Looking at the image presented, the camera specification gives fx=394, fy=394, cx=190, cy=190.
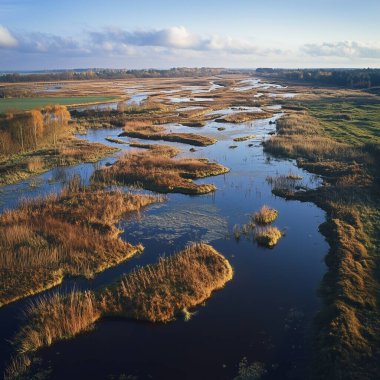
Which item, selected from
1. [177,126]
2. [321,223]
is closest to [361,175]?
[321,223]

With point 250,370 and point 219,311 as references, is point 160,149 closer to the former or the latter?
point 219,311

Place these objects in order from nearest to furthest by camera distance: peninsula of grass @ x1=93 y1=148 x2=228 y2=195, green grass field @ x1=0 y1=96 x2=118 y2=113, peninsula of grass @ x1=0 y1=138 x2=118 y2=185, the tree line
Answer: peninsula of grass @ x1=93 y1=148 x2=228 y2=195, peninsula of grass @ x1=0 y1=138 x2=118 y2=185, the tree line, green grass field @ x1=0 y1=96 x2=118 y2=113

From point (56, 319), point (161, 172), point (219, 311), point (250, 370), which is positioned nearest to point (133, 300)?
point (56, 319)

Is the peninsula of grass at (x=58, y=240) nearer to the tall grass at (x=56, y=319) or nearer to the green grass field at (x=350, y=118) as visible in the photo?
the tall grass at (x=56, y=319)

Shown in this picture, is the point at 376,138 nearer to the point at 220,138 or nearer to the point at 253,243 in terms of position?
the point at 220,138

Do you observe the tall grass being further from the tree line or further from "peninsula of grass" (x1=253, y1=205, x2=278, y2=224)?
the tree line

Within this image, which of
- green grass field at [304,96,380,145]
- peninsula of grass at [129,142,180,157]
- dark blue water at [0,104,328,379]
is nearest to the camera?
dark blue water at [0,104,328,379]

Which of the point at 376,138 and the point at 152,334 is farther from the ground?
the point at 376,138

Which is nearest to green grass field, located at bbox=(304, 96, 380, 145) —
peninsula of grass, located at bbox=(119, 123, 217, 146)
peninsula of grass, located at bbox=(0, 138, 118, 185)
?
peninsula of grass, located at bbox=(119, 123, 217, 146)
